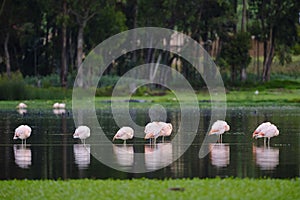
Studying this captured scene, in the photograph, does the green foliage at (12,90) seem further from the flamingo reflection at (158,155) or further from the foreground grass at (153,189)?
the foreground grass at (153,189)

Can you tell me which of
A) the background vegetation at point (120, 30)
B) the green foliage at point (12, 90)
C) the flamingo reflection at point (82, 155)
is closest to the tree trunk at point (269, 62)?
the background vegetation at point (120, 30)

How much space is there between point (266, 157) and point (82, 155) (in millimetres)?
4113

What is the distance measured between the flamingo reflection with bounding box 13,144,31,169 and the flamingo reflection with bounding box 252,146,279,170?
4716 mm

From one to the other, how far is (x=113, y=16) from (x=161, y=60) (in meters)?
14.2

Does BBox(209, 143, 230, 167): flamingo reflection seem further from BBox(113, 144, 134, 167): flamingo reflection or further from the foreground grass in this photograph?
the foreground grass

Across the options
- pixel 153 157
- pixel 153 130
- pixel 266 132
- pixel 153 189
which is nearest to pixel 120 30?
pixel 153 130

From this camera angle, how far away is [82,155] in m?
18.7

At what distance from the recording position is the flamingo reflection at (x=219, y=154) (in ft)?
54.7

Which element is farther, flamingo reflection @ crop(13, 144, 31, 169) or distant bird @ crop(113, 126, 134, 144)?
distant bird @ crop(113, 126, 134, 144)

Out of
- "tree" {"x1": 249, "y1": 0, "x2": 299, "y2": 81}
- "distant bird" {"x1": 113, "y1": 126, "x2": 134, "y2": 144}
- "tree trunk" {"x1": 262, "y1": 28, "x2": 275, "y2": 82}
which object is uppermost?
"tree" {"x1": 249, "y1": 0, "x2": 299, "y2": 81}

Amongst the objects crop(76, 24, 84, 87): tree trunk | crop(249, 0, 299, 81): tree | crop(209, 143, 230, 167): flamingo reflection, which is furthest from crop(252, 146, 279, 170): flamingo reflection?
crop(249, 0, 299, 81): tree

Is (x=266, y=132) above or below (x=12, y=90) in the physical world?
below

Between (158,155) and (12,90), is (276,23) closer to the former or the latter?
(12,90)

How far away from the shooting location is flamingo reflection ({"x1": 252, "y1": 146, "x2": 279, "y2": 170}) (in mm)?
16328
